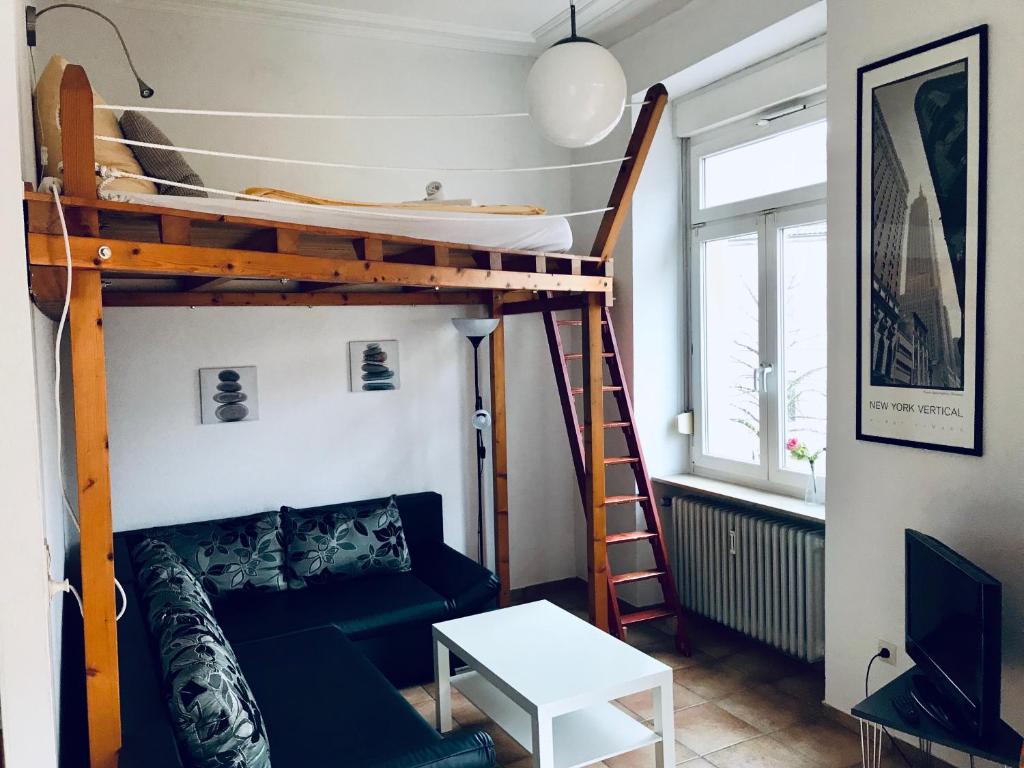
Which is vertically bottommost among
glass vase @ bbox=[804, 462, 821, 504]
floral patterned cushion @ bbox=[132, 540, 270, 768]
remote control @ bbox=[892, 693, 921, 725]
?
remote control @ bbox=[892, 693, 921, 725]

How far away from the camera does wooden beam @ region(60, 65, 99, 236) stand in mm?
1899

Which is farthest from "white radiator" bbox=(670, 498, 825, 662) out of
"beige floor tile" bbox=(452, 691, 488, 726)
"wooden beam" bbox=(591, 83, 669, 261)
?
"wooden beam" bbox=(591, 83, 669, 261)

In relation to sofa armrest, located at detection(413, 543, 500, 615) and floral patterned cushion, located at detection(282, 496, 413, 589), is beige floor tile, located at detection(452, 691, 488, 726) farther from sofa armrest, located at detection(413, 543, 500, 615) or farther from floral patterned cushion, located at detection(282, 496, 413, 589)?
floral patterned cushion, located at detection(282, 496, 413, 589)

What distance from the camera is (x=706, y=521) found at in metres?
4.26

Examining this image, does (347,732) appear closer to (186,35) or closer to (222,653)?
(222,653)

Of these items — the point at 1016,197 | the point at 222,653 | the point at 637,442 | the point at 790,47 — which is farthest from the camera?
the point at 637,442

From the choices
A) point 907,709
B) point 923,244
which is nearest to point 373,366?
point 923,244

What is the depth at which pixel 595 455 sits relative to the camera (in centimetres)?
373

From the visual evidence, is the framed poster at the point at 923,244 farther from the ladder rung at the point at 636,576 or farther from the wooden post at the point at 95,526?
the wooden post at the point at 95,526

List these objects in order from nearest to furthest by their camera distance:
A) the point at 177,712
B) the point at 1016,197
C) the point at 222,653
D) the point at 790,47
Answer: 1. the point at 177,712
2. the point at 222,653
3. the point at 1016,197
4. the point at 790,47

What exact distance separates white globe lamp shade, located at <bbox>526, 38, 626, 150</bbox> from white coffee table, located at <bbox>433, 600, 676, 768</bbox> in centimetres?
177

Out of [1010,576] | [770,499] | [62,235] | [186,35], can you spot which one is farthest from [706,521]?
[186,35]

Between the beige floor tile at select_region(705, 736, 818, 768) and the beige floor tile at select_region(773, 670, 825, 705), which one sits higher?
the beige floor tile at select_region(773, 670, 825, 705)

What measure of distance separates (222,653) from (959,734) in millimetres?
2046
